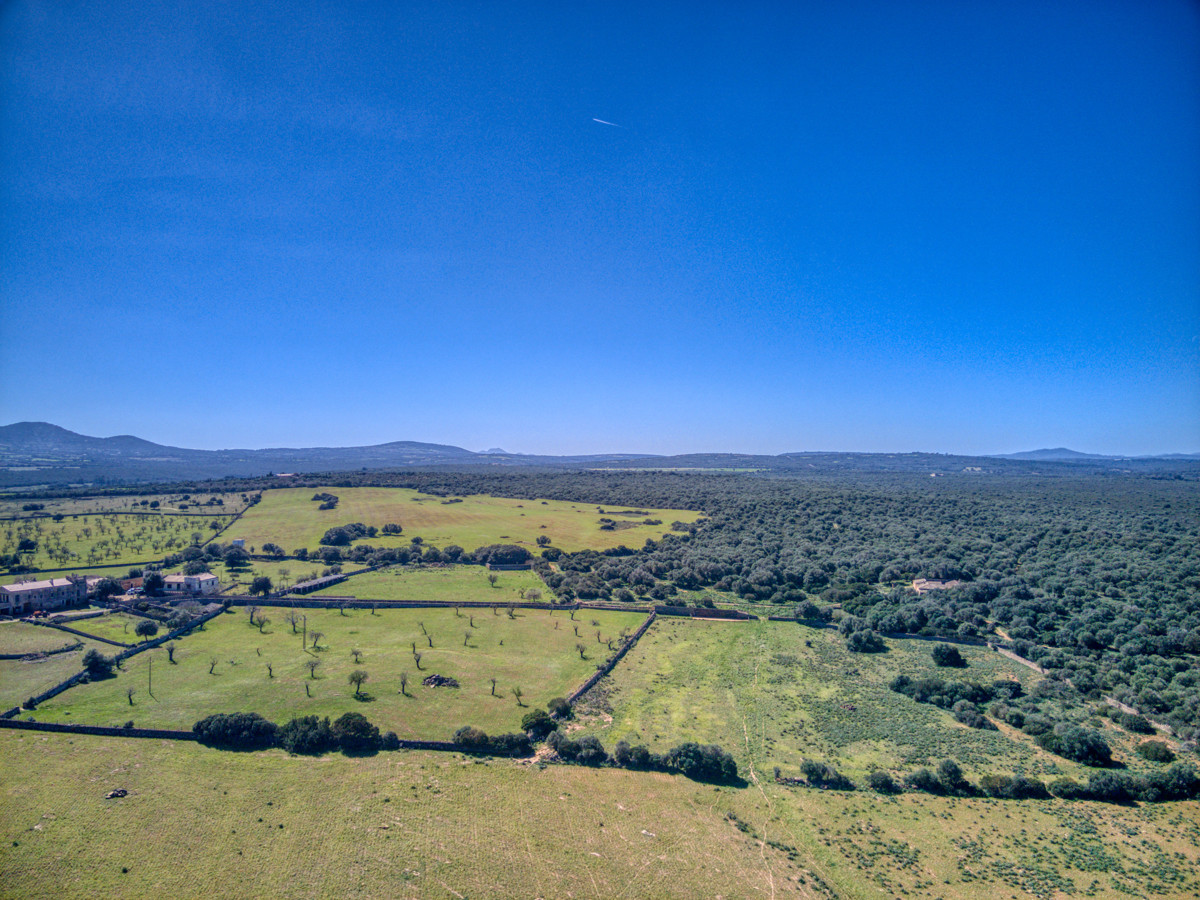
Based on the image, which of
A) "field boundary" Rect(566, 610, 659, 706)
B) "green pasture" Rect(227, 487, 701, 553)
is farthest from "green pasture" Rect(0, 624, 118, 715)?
"green pasture" Rect(227, 487, 701, 553)

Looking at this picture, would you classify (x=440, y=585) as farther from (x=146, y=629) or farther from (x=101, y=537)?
(x=101, y=537)

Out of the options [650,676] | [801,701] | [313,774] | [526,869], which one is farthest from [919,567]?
[313,774]

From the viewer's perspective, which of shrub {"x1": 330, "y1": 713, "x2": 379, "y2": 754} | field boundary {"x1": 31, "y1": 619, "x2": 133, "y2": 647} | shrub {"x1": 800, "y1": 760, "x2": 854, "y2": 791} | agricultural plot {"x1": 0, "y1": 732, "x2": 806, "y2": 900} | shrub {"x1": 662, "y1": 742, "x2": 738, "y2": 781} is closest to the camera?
agricultural plot {"x1": 0, "y1": 732, "x2": 806, "y2": 900}

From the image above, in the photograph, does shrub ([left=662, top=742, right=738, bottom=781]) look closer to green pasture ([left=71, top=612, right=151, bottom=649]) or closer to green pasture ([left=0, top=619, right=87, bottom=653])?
green pasture ([left=71, top=612, right=151, bottom=649])

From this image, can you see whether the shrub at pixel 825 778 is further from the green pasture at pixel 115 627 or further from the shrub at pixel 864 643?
the green pasture at pixel 115 627

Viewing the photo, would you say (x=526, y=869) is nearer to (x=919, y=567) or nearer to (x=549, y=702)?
(x=549, y=702)

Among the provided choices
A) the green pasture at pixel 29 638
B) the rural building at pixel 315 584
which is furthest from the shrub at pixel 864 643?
the green pasture at pixel 29 638

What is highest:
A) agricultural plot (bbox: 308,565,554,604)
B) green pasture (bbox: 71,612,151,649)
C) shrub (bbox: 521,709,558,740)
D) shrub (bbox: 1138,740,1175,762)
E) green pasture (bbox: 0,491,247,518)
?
green pasture (bbox: 0,491,247,518)
